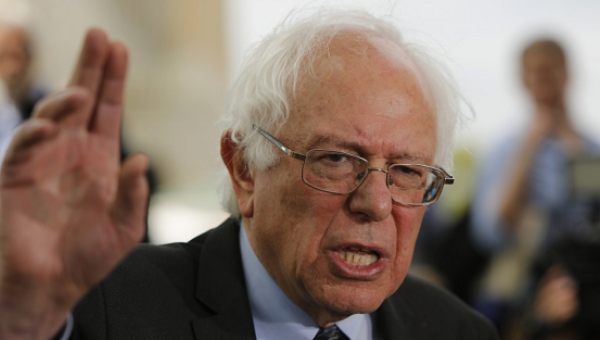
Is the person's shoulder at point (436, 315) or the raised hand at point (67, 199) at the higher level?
the raised hand at point (67, 199)

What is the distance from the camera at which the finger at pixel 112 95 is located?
1.28 m

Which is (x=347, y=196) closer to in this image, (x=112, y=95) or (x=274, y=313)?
(x=274, y=313)

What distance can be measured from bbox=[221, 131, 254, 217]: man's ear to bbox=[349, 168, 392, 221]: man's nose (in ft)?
1.04

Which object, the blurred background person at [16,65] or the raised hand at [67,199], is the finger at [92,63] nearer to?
the raised hand at [67,199]

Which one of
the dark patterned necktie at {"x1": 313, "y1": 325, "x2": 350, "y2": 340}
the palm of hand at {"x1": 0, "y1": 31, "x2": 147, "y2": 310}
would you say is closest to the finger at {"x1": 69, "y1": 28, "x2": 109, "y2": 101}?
the palm of hand at {"x1": 0, "y1": 31, "x2": 147, "y2": 310}

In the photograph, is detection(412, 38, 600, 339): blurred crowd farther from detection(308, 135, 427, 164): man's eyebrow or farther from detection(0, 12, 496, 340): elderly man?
detection(308, 135, 427, 164): man's eyebrow

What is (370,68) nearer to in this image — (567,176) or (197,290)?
(197,290)

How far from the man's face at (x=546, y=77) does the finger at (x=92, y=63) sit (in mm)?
3351

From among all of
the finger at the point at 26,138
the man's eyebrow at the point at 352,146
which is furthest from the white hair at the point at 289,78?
the finger at the point at 26,138

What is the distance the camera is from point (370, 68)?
1886 mm

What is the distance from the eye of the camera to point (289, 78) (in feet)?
6.30

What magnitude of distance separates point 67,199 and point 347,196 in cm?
75

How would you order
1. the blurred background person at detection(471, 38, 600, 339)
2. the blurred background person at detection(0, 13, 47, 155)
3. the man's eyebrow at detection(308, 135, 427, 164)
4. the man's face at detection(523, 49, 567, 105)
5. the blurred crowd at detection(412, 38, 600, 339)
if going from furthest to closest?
the man's face at detection(523, 49, 567, 105)
the blurred background person at detection(0, 13, 47, 155)
the blurred background person at detection(471, 38, 600, 339)
the blurred crowd at detection(412, 38, 600, 339)
the man's eyebrow at detection(308, 135, 427, 164)

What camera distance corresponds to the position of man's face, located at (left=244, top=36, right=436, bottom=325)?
182 cm
